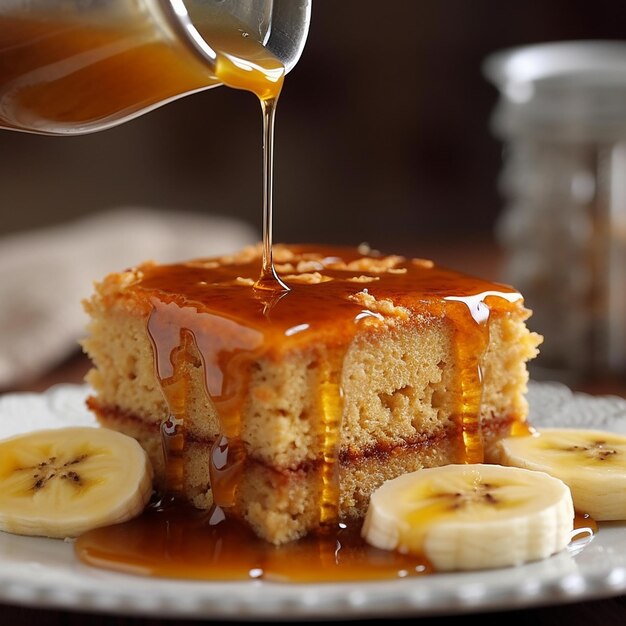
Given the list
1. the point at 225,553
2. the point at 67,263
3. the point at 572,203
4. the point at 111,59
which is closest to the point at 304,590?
the point at 225,553

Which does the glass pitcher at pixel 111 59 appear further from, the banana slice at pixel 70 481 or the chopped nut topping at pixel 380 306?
the banana slice at pixel 70 481

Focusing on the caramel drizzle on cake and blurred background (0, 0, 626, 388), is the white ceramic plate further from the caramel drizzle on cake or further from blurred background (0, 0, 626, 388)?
blurred background (0, 0, 626, 388)

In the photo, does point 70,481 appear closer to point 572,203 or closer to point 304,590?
point 304,590

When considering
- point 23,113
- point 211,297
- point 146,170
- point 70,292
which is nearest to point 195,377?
point 211,297

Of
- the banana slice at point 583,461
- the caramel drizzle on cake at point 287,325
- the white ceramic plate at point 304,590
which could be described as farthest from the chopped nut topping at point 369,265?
the white ceramic plate at point 304,590

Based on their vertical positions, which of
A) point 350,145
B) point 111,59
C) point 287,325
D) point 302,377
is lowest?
point 302,377

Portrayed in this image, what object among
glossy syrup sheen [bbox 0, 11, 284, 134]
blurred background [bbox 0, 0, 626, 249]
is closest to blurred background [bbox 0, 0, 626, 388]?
blurred background [bbox 0, 0, 626, 249]
